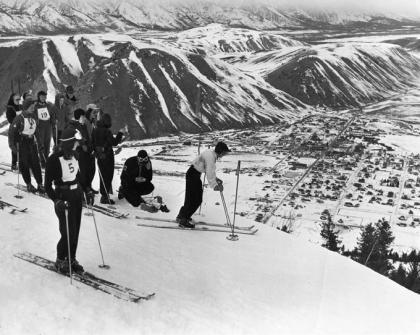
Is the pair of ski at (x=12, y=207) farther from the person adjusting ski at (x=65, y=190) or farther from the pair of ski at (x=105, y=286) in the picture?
the person adjusting ski at (x=65, y=190)

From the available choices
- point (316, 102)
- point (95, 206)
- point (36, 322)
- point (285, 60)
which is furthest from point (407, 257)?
point (285, 60)

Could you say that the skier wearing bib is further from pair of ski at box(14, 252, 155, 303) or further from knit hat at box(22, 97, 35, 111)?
pair of ski at box(14, 252, 155, 303)

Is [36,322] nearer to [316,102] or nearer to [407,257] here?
[407,257]

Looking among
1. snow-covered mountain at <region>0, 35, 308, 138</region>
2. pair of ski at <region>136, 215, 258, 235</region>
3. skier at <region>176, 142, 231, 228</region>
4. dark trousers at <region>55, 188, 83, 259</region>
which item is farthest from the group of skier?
snow-covered mountain at <region>0, 35, 308, 138</region>

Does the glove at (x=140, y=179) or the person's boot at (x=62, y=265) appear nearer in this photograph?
the person's boot at (x=62, y=265)

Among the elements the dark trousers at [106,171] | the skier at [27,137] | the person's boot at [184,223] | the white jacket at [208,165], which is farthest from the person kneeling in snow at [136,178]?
the skier at [27,137]

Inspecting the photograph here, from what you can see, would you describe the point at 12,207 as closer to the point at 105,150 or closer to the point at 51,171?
the point at 105,150

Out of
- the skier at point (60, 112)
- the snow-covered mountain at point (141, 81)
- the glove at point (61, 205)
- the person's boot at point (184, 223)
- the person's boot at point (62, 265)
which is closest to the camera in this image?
the glove at point (61, 205)

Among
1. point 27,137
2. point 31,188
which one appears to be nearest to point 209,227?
point 31,188
